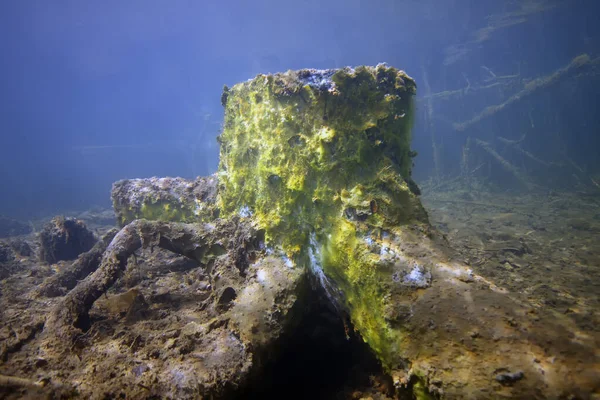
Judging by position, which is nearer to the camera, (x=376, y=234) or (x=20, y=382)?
(x=20, y=382)

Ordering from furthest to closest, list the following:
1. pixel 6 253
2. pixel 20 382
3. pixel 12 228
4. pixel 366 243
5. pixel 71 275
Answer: pixel 12 228 < pixel 6 253 < pixel 71 275 < pixel 366 243 < pixel 20 382

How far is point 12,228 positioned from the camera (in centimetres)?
1956

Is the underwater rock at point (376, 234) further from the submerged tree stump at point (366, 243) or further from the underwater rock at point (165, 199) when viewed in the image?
the underwater rock at point (165, 199)

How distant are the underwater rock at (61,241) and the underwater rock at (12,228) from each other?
46.2ft

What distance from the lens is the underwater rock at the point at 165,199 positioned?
627 centimetres

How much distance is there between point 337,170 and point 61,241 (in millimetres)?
9011

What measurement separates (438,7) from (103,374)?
38.5 m

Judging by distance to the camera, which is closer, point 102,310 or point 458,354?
point 458,354

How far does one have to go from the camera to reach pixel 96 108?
283 ft

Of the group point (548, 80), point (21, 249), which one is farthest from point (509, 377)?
point (548, 80)

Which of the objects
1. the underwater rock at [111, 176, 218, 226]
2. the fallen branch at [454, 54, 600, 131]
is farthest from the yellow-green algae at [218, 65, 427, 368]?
the fallen branch at [454, 54, 600, 131]

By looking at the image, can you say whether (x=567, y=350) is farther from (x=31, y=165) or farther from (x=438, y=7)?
(x=31, y=165)

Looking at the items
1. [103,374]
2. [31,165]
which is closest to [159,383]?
[103,374]

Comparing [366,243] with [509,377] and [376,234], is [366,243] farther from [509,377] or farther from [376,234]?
[509,377]
